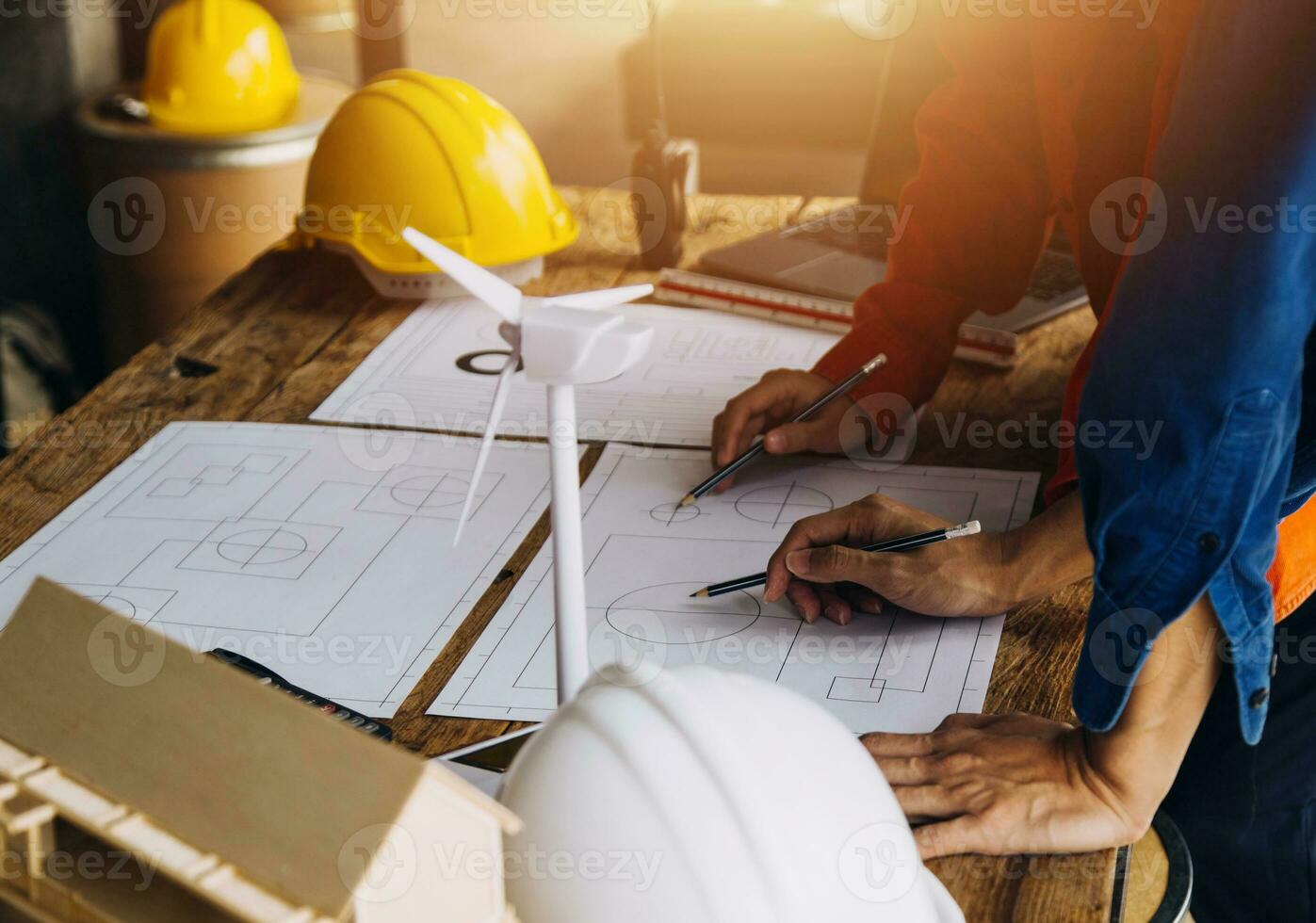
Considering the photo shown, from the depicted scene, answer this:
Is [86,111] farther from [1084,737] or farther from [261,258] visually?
[1084,737]

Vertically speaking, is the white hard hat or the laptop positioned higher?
the white hard hat

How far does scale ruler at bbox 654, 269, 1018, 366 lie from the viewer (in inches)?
56.9

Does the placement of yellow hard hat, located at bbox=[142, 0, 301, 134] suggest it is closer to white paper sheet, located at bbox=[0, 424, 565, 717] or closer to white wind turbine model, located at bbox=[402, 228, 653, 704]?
white paper sheet, located at bbox=[0, 424, 565, 717]

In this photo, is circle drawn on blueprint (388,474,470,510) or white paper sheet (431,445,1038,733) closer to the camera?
white paper sheet (431,445,1038,733)

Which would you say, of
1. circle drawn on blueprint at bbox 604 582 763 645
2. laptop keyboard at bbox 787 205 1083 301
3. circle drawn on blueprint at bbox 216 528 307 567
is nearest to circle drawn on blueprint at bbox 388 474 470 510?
circle drawn on blueprint at bbox 216 528 307 567

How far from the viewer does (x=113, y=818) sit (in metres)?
0.48

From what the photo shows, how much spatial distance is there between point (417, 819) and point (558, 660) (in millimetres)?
225

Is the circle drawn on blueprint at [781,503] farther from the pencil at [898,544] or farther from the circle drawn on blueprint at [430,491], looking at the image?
the circle drawn on blueprint at [430,491]

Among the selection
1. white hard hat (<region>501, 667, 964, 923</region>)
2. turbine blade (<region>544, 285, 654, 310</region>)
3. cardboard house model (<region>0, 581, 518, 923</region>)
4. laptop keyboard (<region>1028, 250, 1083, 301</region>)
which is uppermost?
turbine blade (<region>544, 285, 654, 310</region>)

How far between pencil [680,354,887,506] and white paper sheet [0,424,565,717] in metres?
0.14

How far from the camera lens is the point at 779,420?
1244 mm

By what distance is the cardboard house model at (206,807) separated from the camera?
1.49ft

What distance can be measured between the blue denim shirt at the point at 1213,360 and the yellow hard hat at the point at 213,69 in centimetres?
199

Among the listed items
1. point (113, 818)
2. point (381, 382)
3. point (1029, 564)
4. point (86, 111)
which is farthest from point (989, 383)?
point (86, 111)
